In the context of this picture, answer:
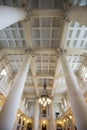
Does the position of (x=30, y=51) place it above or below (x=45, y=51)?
below

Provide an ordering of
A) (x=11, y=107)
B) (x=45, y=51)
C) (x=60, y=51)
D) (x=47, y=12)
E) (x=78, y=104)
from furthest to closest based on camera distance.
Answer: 1. (x=45, y=51)
2. (x=60, y=51)
3. (x=47, y=12)
4. (x=78, y=104)
5. (x=11, y=107)

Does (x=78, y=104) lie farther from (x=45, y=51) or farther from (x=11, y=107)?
(x=45, y=51)

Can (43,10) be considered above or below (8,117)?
above

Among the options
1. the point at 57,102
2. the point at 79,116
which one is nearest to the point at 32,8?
the point at 79,116

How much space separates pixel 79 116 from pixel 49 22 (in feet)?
25.5

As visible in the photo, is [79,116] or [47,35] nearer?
[79,116]

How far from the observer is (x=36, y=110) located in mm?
21078

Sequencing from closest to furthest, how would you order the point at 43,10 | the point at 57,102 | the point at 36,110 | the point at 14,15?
the point at 14,15
the point at 43,10
the point at 36,110
the point at 57,102

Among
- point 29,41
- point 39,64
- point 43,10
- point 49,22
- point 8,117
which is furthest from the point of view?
point 39,64

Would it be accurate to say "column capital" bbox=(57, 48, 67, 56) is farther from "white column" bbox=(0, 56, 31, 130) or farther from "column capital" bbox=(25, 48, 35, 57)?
"white column" bbox=(0, 56, 31, 130)

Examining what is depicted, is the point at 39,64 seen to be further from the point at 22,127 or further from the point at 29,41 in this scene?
the point at 22,127

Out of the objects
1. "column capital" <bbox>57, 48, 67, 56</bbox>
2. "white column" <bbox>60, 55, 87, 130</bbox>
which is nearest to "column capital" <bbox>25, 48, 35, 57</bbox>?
"column capital" <bbox>57, 48, 67, 56</bbox>

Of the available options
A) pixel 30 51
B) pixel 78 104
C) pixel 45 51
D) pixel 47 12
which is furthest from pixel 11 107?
pixel 45 51

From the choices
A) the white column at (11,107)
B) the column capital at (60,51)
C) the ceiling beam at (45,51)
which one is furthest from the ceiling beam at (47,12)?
the white column at (11,107)
